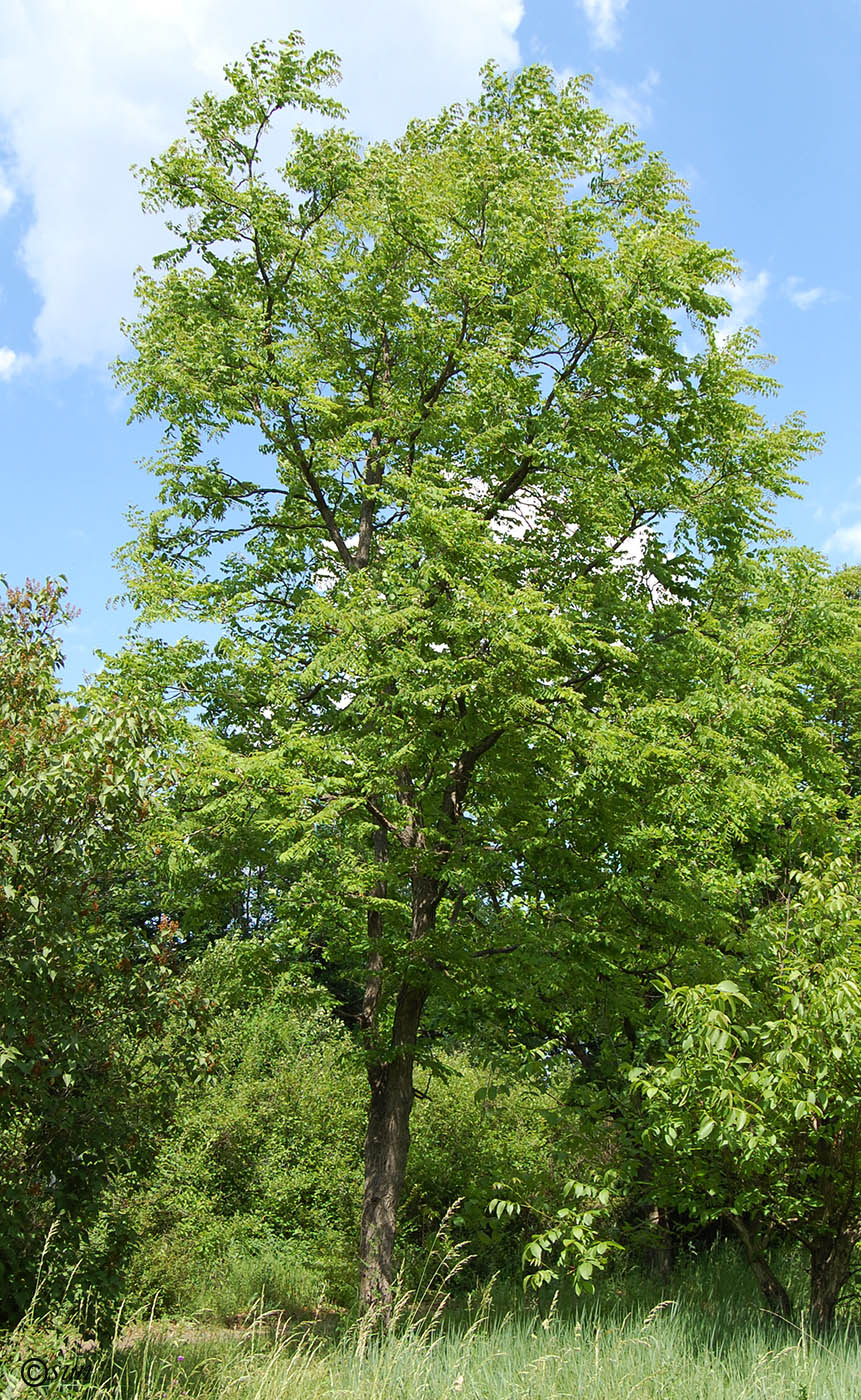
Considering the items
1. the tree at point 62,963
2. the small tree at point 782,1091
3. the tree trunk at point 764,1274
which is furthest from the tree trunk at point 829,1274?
the tree at point 62,963

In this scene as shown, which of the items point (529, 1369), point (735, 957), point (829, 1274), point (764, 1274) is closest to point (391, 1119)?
point (735, 957)

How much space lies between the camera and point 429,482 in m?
11.1

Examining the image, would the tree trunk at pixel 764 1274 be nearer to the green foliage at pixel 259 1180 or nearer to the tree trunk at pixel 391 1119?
the tree trunk at pixel 391 1119

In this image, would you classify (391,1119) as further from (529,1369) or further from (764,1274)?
(529,1369)

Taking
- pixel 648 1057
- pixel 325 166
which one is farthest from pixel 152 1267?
pixel 325 166

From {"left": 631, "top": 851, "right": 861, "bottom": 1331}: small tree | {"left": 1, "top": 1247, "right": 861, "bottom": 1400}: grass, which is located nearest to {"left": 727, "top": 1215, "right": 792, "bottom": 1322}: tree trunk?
{"left": 631, "top": 851, "right": 861, "bottom": 1331}: small tree

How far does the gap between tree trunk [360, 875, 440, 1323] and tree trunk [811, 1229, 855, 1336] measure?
4.07 meters

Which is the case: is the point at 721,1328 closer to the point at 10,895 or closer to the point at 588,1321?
the point at 588,1321

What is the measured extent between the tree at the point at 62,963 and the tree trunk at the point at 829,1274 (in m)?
5.04

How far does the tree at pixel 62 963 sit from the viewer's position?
577 cm

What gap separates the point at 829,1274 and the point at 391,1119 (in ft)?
A: 14.9

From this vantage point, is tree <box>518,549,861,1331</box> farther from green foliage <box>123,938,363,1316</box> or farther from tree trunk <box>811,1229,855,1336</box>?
green foliage <box>123,938,363,1316</box>

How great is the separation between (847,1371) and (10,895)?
5223 millimetres

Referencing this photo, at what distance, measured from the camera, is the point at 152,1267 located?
13773mm
